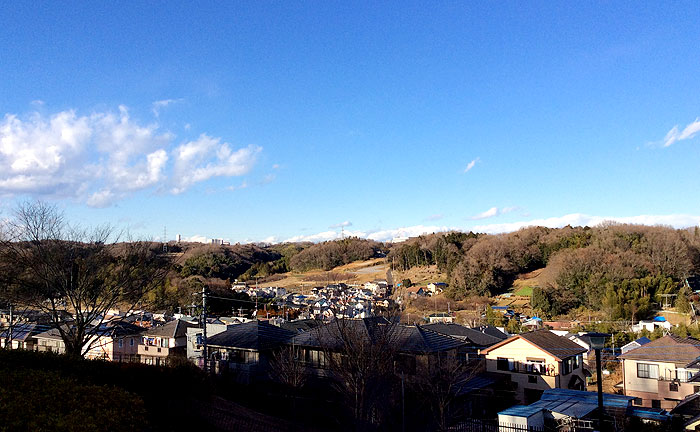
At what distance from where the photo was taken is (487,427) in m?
13.2

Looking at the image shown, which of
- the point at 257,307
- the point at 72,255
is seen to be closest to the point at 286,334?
the point at 72,255

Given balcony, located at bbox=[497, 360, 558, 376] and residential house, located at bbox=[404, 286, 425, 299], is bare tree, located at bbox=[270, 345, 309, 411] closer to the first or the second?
balcony, located at bbox=[497, 360, 558, 376]

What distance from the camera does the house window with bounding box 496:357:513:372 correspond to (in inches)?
816

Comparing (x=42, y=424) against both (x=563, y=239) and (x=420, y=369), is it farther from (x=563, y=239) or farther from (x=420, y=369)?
(x=563, y=239)

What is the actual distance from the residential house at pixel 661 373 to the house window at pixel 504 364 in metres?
4.80

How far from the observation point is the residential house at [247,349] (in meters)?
20.2

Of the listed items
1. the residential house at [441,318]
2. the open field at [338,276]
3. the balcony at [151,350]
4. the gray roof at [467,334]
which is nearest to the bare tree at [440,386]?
the gray roof at [467,334]

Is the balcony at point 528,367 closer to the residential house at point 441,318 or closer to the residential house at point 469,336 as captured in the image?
the residential house at point 469,336

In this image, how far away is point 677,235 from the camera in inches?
2208

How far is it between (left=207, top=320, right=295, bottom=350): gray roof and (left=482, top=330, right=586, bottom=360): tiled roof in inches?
376

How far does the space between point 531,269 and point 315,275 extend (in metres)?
35.9

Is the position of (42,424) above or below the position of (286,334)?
above

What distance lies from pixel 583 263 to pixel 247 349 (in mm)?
38673

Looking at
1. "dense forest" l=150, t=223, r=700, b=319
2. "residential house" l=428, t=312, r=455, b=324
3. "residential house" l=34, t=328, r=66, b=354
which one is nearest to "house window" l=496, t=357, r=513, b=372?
"dense forest" l=150, t=223, r=700, b=319
